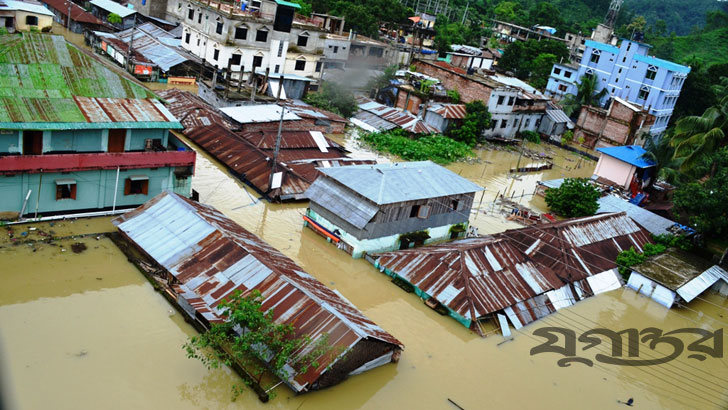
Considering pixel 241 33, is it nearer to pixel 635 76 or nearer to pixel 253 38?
pixel 253 38

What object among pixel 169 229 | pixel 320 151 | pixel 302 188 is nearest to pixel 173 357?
pixel 169 229

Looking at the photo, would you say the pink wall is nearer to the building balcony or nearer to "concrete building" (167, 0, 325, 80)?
"concrete building" (167, 0, 325, 80)

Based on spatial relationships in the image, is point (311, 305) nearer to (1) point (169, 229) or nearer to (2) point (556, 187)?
(1) point (169, 229)

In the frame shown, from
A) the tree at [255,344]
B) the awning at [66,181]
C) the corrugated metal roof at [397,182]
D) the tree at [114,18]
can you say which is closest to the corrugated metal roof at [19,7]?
the tree at [114,18]

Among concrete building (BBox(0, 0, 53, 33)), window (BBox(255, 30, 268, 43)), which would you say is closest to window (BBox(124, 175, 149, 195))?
window (BBox(255, 30, 268, 43))

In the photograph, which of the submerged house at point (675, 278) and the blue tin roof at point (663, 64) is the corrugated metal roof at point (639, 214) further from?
the blue tin roof at point (663, 64)

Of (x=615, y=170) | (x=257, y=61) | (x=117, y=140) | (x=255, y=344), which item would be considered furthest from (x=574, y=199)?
(x=257, y=61)
